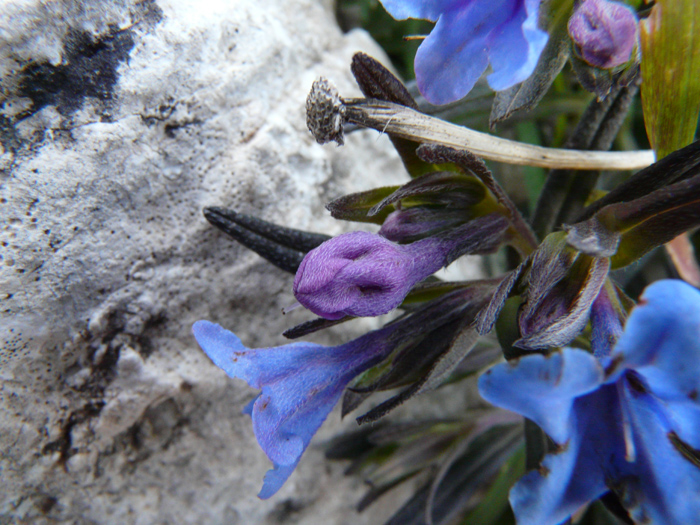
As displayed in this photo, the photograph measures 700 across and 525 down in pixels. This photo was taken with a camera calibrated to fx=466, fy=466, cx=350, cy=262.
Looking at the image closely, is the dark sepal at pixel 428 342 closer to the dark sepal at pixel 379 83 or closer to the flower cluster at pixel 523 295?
the flower cluster at pixel 523 295

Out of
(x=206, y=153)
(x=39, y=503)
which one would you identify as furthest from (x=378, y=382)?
(x=39, y=503)

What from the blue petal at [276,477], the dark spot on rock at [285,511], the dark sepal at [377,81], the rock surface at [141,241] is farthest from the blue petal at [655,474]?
the dark spot on rock at [285,511]

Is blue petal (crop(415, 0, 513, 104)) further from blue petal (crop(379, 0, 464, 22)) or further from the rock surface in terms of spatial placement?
the rock surface

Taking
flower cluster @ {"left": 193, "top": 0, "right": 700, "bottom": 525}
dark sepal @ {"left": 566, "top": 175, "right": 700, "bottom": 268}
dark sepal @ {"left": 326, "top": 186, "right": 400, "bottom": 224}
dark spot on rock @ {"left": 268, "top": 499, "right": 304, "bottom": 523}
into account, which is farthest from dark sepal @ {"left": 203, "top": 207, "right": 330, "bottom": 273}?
dark spot on rock @ {"left": 268, "top": 499, "right": 304, "bottom": 523}

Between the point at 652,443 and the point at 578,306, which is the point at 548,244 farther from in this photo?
the point at 652,443

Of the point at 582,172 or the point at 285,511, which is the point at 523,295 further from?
the point at 285,511

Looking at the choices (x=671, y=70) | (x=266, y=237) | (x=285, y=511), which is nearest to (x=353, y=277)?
(x=266, y=237)
